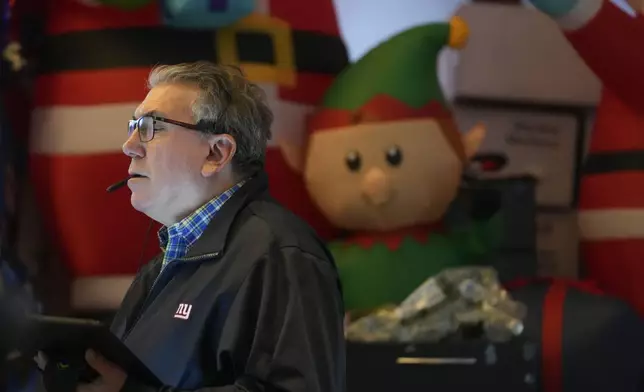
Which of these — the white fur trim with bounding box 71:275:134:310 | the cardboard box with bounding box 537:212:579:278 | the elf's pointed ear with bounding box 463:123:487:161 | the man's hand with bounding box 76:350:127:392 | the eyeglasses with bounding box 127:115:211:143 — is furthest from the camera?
the cardboard box with bounding box 537:212:579:278

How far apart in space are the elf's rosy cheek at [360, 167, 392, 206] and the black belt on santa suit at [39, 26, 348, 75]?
10.9 inches

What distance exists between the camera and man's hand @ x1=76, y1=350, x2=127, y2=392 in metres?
0.72

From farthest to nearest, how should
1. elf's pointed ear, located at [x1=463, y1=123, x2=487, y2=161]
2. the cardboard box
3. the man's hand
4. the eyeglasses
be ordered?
1. the cardboard box
2. elf's pointed ear, located at [x1=463, y1=123, x2=487, y2=161]
3. the eyeglasses
4. the man's hand

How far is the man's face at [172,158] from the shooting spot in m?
0.84

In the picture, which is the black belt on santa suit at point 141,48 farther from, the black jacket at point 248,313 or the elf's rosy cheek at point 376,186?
the black jacket at point 248,313

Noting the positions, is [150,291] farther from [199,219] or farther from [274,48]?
[274,48]

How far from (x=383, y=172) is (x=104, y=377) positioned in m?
0.87

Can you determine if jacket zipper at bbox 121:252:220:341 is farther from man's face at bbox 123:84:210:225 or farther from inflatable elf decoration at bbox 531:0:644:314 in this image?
inflatable elf decoration at bbox 531:0:644:314

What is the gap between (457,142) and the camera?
1594 mm

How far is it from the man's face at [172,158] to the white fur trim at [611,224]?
40.0 inches

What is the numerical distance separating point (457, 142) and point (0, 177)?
2.80ft

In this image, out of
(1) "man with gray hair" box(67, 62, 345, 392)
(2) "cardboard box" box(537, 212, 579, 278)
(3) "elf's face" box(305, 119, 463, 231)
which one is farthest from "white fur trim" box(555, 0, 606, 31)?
(1) "man with gray hair" box(67, 62, 345, 392)

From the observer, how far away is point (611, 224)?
1.61 meters

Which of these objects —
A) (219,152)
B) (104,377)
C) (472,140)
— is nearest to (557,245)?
(472,140)
